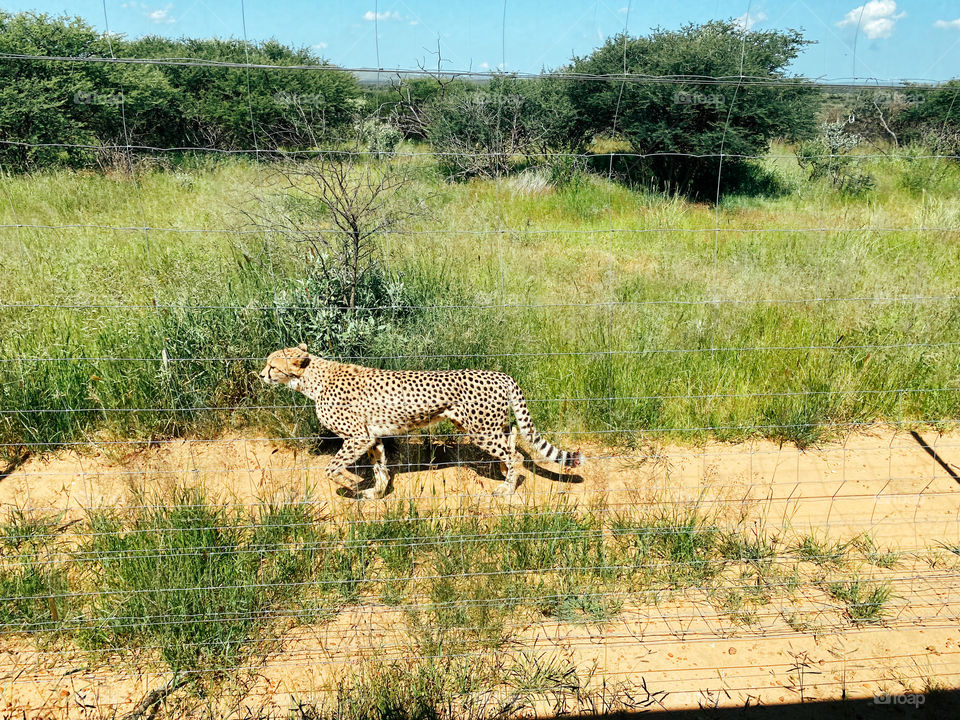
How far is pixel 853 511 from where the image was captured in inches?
176

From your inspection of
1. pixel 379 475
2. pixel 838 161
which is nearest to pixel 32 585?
pixel 379 475

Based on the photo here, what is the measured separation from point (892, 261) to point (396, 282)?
17.7ft

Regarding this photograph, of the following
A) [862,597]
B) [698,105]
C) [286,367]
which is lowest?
[862,597]

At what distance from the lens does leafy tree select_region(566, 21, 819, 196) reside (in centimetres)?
1147

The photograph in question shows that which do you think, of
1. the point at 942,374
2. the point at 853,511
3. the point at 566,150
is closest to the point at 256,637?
the point at 853,511

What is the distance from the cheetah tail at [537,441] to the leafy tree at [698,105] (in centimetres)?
754

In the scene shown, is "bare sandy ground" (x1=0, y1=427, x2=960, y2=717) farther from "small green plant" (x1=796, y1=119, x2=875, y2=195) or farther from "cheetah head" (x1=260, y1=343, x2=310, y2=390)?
"small green plant" (x1=796, y1=119, x2=875, y2=195)

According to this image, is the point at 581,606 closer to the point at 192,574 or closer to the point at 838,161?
the point at 192,574

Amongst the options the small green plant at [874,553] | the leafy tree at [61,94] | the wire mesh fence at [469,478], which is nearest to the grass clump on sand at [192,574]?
the wire mesh fence at [469,478]

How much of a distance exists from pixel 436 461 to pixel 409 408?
610mm

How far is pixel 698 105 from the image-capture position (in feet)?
37.1

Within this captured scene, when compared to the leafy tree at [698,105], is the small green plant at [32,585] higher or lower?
lower

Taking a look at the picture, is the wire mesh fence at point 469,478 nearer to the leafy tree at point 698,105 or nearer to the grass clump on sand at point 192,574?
the grass clump on sand at point 192,574

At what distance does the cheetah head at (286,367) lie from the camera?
4.71 metres
